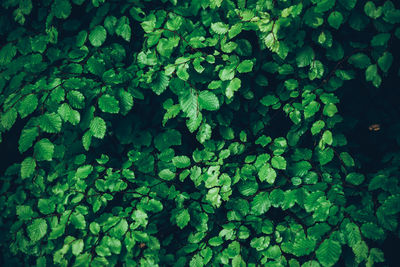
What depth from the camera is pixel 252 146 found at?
5.81 ft

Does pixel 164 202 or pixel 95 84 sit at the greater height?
pixel 95 84

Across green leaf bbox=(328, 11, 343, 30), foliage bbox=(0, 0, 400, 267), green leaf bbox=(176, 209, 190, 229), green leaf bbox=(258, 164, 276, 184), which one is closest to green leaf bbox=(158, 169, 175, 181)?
foliage bbox=(0, 0, 400, 267)

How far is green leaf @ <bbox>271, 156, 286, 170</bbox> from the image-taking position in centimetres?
143

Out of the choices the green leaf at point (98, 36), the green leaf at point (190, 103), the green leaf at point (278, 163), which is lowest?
the green leaf at point (278, 163)

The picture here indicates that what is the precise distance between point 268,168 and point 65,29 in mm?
1487

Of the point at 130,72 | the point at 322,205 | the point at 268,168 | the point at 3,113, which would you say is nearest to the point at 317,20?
the point at 268,168

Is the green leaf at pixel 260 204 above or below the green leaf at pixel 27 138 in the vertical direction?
below

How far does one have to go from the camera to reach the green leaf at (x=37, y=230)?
4.90ft

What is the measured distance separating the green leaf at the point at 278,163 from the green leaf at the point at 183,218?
→ 1.70 ft

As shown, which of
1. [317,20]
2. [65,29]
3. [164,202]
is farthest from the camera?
[65,29]

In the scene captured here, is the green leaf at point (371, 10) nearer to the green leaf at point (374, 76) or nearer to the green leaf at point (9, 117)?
the green leaf at point (374, 76)

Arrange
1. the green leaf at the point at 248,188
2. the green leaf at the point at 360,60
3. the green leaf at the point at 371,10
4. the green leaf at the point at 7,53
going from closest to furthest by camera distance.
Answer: the green leaf at the point at 371,10, the green leaf at the point at 360,60, the green leaf at the point at 248,188, the green leaf at the point at 7,53

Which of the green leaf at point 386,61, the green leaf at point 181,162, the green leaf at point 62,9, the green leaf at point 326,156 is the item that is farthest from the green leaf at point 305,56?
the green leaf at point 62,9

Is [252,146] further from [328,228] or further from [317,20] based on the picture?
[317,20]
